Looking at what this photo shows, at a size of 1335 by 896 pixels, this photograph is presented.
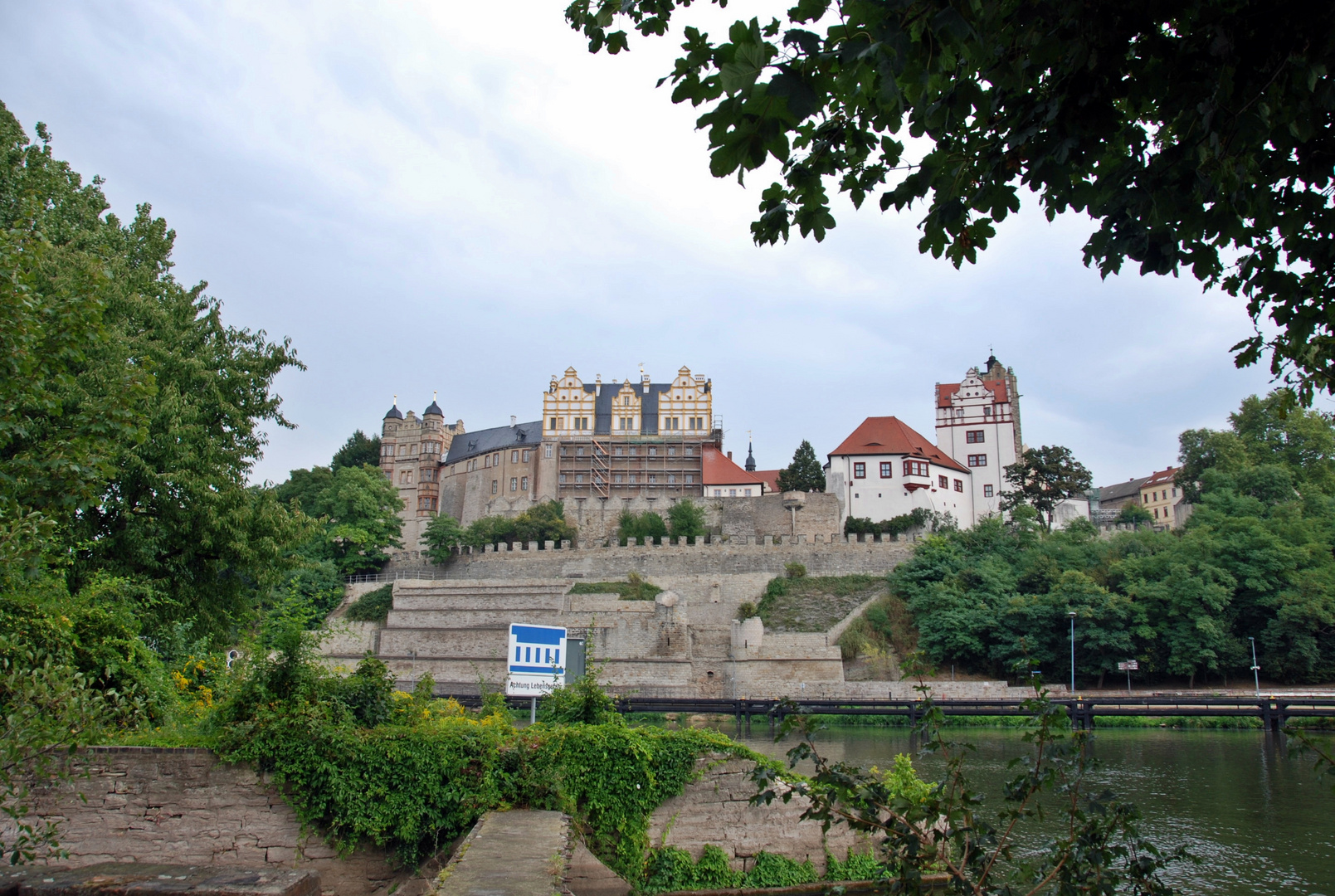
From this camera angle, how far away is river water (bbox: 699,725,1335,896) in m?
11.8

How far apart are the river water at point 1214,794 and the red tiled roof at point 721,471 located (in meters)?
36.2

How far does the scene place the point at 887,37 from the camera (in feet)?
8.32

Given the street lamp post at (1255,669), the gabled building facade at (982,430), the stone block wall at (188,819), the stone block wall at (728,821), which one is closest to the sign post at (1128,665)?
the street lamp post at (1255,669)

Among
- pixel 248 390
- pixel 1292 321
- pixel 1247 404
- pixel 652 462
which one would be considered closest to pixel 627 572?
pixel 652 462

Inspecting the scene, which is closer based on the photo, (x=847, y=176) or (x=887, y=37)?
(x=887, y=37)

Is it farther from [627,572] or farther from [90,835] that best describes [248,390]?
[627,572]

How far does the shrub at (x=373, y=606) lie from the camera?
1937 inches

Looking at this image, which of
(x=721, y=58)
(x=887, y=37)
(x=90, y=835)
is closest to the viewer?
(x=887, y=37)

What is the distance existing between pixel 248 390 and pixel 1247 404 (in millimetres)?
64020

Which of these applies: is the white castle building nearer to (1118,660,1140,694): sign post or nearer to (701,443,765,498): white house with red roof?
(701,443,765,498): white house with red roof

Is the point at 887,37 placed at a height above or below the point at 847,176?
below

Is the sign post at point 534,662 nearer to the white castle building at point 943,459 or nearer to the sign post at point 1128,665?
the sign post at point 1128,665

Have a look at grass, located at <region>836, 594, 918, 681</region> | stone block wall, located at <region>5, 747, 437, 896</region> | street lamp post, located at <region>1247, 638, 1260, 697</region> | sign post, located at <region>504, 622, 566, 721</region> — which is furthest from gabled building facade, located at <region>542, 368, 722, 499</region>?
stone block wall, located at <region>5, 747, 437, 896</region>

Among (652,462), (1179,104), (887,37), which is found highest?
(652,462)
